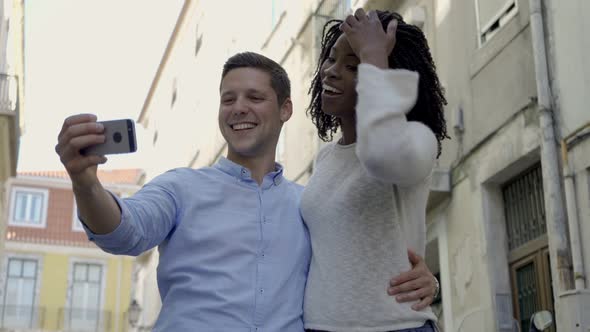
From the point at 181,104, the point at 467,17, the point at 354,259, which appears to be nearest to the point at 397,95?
the point at 354,259

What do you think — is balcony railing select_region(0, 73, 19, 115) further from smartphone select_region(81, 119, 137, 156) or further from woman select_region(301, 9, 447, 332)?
smartphone select_region(81, 119, 137, 156)

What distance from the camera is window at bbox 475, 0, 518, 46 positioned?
457 inches

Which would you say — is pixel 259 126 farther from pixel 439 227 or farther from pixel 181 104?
pixel 181 104

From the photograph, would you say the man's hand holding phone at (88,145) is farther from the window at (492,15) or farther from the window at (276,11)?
the window at (276,11)

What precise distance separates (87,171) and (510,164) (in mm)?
8741

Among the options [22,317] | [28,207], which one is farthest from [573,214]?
[28,207]

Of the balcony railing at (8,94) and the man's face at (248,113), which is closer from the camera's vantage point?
the man's face at (248,113)

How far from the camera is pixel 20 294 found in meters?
Result: 44.4

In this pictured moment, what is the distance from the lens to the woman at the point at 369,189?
2.84 metres

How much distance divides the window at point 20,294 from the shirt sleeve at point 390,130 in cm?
4321

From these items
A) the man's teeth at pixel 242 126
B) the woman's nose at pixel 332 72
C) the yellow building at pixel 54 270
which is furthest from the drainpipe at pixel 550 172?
the yellow building at pixel 54 270

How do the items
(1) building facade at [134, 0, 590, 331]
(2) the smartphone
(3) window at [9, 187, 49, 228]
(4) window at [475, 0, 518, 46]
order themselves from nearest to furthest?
(2) the smartphone → (1) building facade at [134, 0, 590, 331] → (4) window at [475, 0, 518, 46] → (3) window at [9, 187, 49, 228]

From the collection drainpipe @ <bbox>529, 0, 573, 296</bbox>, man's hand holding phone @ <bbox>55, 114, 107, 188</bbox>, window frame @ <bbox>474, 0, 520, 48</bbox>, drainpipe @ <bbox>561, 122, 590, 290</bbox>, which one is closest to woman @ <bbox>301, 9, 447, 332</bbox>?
man's hand holding phone @ <bbox>55, 114, 107, 188</bbox>

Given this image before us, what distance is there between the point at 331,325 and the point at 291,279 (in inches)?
13.8
